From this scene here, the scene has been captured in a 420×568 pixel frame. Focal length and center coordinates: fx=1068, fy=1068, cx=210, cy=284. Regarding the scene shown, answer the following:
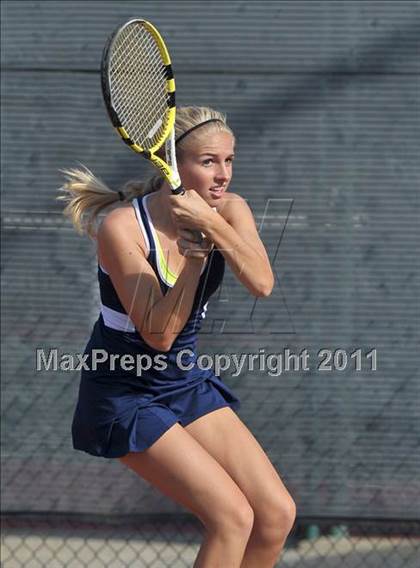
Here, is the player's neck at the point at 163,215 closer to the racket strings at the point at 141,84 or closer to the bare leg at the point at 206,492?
the racket strings at the point at 141,84

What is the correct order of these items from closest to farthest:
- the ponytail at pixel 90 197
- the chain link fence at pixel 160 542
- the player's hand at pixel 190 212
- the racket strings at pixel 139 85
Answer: the player's hand at pixel 190 212 < the racket strings at pixel 139 85 < the ponytail at pixel 90 197 < the chain link fence at pixel 160 542

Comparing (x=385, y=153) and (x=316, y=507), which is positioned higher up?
(x=385, y=153)

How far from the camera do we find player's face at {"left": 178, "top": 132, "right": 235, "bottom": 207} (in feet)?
9.64

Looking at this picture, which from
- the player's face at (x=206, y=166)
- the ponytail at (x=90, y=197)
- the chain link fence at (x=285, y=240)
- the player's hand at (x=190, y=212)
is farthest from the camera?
the chain link fence at (x=285, y=240)

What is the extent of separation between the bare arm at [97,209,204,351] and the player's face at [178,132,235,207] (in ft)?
0.74

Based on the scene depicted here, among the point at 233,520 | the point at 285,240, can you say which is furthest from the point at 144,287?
the point at 285,240

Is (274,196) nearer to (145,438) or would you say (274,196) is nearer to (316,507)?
(316,507)

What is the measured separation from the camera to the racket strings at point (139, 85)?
282 cm

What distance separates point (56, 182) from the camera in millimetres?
4164

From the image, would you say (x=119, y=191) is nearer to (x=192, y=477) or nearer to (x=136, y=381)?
(x=136, y=381)

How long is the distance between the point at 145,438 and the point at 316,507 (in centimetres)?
156

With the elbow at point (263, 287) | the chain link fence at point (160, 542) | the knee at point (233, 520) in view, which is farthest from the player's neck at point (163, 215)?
the chain link fence at point (160, 542)

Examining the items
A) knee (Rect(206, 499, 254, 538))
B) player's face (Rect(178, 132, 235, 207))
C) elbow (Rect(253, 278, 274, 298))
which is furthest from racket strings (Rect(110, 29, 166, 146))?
knee (Rect(206, 499, 254, 538))

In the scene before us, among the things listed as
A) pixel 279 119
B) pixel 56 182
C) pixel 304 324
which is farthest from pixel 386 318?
pixel 56 182
